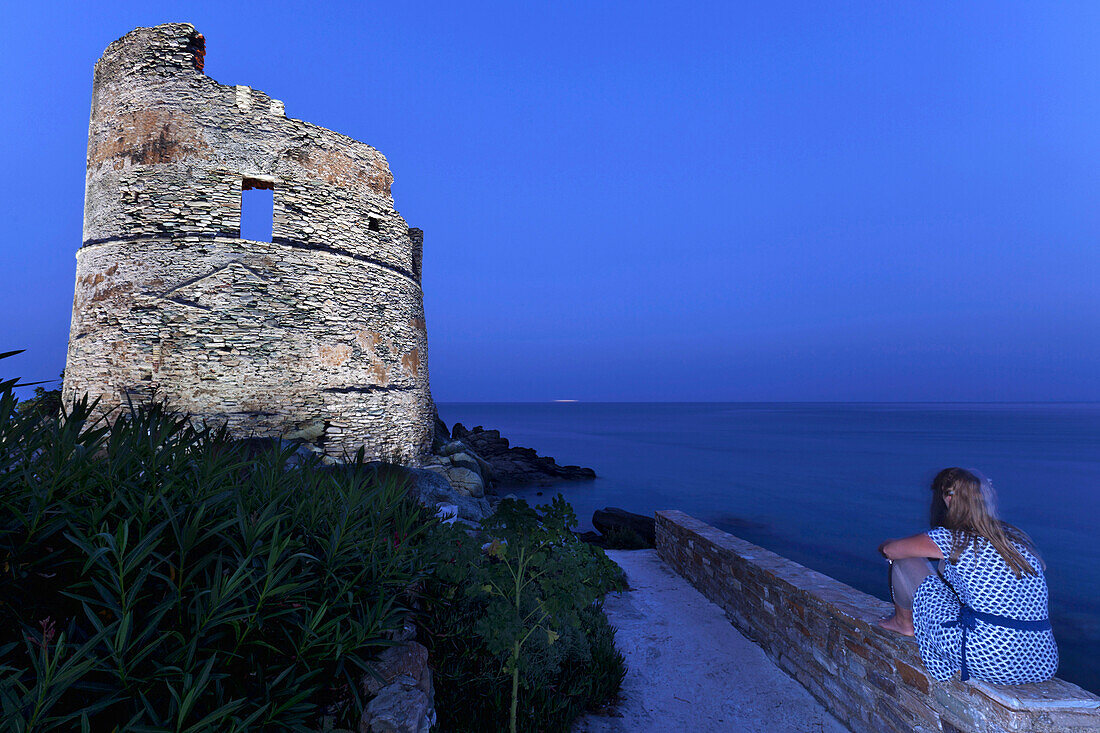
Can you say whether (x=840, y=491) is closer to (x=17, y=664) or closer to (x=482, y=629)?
(x=482, y=629)

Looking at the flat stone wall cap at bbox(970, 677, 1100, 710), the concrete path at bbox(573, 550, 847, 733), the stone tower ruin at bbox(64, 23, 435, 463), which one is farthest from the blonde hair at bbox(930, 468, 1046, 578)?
the stone tower ruin at bbox(64, 23, 435, 463)

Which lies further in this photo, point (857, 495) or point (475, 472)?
point (857, 495)

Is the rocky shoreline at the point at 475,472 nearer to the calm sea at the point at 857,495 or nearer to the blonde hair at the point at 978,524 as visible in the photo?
the calm sea at the point at 857,495

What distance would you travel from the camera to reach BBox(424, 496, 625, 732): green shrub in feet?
9.84

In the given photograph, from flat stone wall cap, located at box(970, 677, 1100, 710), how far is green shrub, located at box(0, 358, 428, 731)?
10.7 feet

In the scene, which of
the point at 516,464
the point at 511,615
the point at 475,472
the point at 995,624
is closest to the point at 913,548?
the point at 995,624

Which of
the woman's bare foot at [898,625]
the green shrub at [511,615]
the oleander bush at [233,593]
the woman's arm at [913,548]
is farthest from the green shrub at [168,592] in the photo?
the woman's bare foot at [898,625]

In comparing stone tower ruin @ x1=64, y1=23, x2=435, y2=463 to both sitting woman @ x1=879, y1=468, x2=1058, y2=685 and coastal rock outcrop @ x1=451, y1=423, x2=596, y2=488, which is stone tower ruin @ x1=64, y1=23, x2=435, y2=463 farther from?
coastal rock outcrop @ x1=451, y1=423, x2=596, y2=488

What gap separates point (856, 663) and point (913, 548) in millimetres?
1290

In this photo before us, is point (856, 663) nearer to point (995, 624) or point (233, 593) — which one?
point (995, 624)

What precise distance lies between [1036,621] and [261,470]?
4.75m

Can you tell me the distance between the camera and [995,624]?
2646mm

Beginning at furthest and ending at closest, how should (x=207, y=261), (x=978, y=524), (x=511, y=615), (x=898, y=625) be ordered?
(x=207, y=261) < (x=898, y=625) < (x=511, y=615) < (x=978, y=524)

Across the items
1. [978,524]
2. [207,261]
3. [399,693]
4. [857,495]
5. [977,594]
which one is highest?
[207,261]
